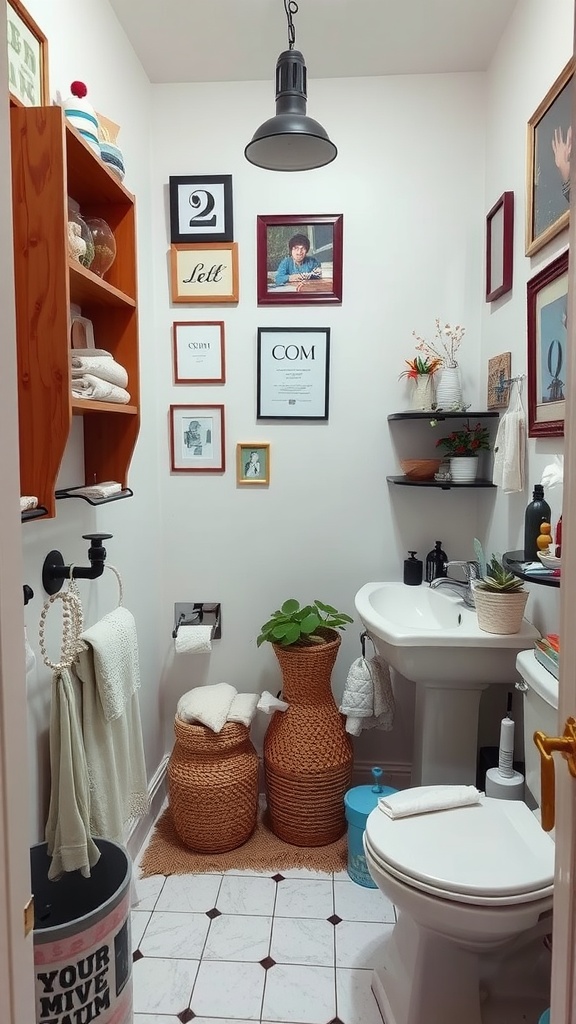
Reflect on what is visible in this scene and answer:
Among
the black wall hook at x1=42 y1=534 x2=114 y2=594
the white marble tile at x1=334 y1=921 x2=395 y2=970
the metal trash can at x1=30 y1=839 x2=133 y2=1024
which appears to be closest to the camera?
the metal trash can at x1=30 y1=839 x2=133 y2=1024

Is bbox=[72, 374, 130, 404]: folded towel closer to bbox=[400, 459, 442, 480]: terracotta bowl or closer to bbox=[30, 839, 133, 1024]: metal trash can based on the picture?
bbox=[30, 839, 133, 1024]: metal trash can

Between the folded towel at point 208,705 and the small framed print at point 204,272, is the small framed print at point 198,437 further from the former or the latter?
the folded towel at point 208,705

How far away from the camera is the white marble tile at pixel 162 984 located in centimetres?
158

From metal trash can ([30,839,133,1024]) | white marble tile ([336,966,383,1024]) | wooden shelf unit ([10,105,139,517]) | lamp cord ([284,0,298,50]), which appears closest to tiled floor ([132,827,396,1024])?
white marble tile ([336,966,383,1024])

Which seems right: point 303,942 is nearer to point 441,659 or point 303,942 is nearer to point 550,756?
point 441,659

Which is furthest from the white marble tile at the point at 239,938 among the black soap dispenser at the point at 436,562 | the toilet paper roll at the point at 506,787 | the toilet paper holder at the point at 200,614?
the black soap dispenser at the point at 436,562

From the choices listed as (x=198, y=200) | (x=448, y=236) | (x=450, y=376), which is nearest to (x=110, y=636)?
(x=450, y=376)

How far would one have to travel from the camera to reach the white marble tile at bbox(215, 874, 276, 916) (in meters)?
1.92

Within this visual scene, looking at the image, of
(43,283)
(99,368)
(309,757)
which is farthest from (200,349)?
(309,757)

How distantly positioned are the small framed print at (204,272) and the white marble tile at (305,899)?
203 cm

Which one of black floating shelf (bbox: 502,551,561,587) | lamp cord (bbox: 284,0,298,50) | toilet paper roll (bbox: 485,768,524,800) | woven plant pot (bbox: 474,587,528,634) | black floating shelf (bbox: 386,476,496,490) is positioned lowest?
toilet paper roll (bbox: 485,768,524,800)

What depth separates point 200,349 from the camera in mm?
2391

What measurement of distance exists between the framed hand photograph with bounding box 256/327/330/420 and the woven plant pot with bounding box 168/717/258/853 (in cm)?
116

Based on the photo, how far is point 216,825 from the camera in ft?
7.02
